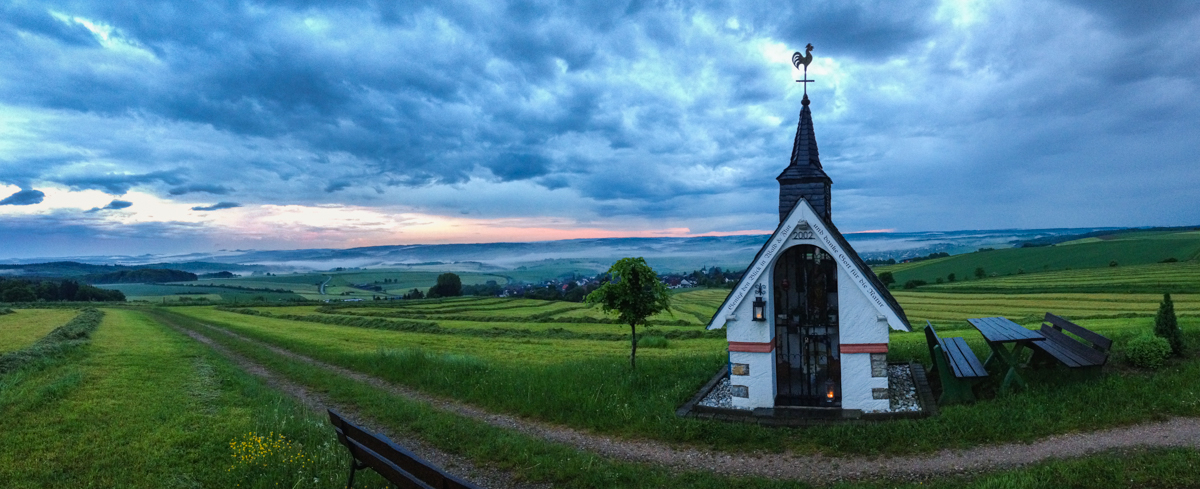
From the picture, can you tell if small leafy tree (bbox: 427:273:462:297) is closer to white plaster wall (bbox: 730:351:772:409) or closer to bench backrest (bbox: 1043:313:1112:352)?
white plaster wall (bbox: 730:351:772:409)

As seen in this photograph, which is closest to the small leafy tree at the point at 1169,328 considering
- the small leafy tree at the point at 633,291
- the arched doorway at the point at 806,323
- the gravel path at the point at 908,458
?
the gravel path at the point at 908,458

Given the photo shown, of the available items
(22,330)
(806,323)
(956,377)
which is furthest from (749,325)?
(22,330)

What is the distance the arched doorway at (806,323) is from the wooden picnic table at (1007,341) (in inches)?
112

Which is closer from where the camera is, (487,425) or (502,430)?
(502,430)

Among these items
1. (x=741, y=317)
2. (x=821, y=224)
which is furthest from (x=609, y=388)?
(x=821, y=224)

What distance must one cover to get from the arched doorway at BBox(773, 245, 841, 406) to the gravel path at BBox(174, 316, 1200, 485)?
3.31 meters

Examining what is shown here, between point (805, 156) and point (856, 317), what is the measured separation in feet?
12.9

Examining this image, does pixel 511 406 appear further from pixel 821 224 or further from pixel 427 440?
pixel 821 224

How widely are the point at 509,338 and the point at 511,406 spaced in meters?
19.4

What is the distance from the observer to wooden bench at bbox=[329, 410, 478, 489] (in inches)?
192

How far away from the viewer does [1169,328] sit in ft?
35.2

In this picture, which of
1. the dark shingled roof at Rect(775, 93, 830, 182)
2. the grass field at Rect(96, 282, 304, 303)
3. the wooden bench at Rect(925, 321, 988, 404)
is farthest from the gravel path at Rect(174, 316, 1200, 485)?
the grass field at Rect(96, 282, 304, 303)

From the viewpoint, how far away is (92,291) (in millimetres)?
77750

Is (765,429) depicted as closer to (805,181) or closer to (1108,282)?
(805,181)
